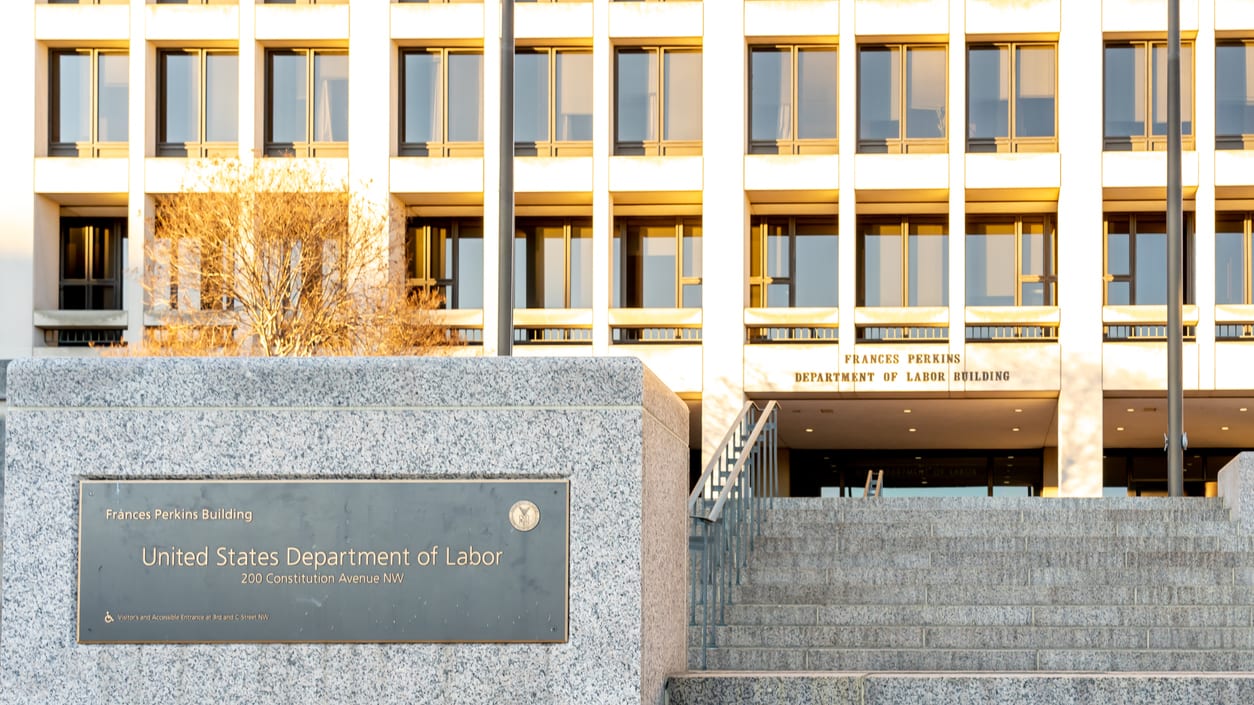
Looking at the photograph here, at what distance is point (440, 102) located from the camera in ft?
101

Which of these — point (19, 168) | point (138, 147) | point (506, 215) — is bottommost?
point (506, 215)

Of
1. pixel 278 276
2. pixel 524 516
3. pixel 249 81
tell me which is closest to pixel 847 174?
pixel 278 276

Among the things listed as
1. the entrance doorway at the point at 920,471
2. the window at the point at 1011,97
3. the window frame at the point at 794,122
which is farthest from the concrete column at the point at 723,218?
the entrance doorway at the point at 920,471

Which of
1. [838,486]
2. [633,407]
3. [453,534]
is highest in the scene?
[633,407]

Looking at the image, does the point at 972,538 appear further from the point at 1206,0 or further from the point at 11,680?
the point at 1206,0

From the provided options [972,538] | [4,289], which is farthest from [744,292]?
[972,538]

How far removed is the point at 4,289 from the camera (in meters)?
30.7

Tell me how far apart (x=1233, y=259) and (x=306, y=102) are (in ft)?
60.3

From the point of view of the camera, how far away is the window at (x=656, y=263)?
102 ft

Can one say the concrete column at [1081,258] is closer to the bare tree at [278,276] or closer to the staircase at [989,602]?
the bare tree at [278,276]

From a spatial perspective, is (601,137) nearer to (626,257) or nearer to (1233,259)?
(626,257)

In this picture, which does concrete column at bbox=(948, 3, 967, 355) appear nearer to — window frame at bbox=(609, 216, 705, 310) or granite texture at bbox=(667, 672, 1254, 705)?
window frame at bbox=(609, 216, 705, 310)

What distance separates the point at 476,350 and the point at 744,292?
520cm

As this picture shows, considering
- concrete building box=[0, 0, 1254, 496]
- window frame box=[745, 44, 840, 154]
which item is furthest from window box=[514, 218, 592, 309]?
window frame box=[745, 44, 840, 154]
